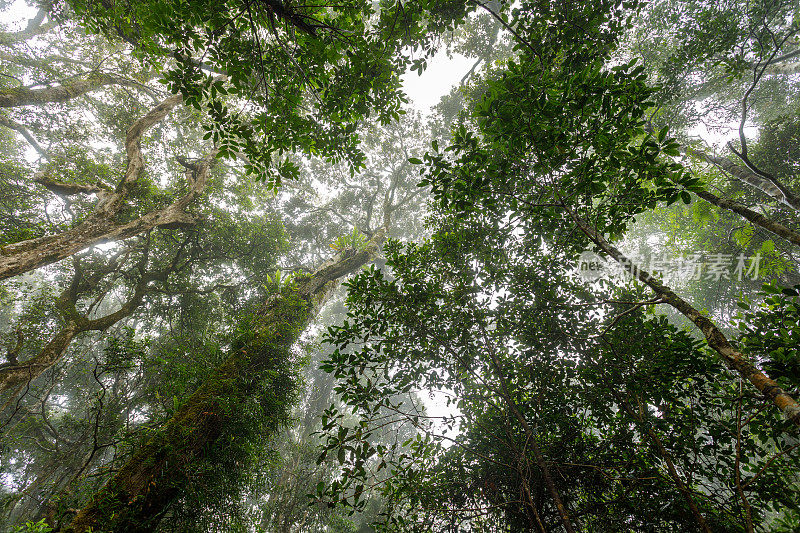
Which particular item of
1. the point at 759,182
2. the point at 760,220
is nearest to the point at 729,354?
the point at 760,220

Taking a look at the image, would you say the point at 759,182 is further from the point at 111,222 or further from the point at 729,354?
the point at 111,222

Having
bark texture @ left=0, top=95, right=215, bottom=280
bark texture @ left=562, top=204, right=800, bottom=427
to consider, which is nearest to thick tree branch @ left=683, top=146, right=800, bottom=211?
bark texture @ left=562, top=204, right=800, bottom=427

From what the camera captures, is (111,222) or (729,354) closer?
(729,354)

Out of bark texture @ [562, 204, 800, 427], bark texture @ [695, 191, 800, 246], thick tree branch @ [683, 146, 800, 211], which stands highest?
thick tree branch @ [683, 146, 800, 211]

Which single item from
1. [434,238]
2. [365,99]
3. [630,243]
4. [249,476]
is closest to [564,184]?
[434,238]

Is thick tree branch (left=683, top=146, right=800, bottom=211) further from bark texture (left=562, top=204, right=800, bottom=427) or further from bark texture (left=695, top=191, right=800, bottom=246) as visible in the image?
bark texture (left=562, top=204, right=800, bottom=427)

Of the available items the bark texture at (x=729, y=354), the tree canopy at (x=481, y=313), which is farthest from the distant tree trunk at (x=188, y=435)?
the bark texture at (x=729, y=354)

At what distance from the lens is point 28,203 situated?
26.0 ft

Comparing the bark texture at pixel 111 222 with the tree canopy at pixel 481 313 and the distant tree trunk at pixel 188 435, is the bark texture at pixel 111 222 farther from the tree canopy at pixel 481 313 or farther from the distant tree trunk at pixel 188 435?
the distant tree trunk at pixel 188 435

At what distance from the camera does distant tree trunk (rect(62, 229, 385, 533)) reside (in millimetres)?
3465

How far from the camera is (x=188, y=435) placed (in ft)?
13.7

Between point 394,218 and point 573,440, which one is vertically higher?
point 394,218

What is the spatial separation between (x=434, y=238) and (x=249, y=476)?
5.18 metres

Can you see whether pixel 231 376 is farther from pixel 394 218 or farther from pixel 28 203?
pixel 394 218
